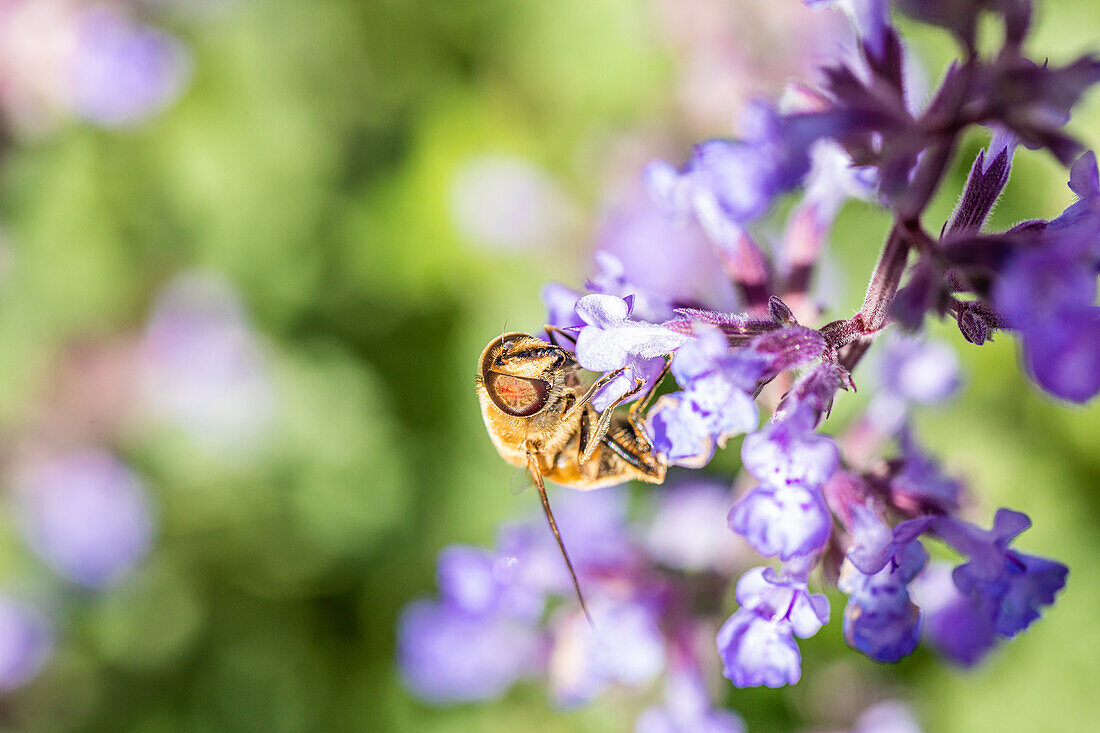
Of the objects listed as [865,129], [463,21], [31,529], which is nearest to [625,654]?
[865,129]

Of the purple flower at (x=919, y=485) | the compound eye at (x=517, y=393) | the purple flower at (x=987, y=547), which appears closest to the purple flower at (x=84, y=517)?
the compound eye at (x=517, y=393)

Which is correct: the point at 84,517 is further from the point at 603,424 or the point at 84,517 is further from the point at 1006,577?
the point at 1006,577

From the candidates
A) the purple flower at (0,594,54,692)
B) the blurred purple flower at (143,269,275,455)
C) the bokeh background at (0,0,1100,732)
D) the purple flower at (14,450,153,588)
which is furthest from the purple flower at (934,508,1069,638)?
the purple flower at (0,594,54,692)

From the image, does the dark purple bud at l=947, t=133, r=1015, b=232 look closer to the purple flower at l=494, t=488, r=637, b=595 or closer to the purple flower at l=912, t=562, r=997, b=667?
the purple flower at l=912, t=562, r=997, b=667

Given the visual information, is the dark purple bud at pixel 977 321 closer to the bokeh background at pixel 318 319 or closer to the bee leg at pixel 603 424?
the bee leg at pixel 603 424

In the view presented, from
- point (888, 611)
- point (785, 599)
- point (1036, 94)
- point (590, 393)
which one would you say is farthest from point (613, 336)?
point (1036, 94)

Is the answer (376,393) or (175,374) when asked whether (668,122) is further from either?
(175,374)

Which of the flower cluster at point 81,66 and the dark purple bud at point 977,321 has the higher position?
the dark purple bud at point 977,321
